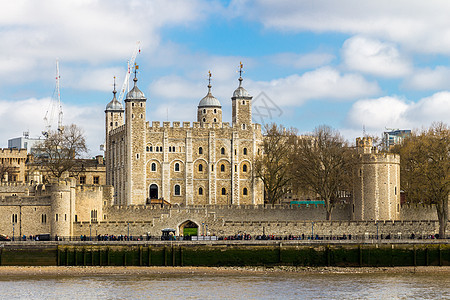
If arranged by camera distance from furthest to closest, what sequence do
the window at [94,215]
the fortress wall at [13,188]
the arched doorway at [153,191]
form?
the arched doorway at [153,191] < the fortress wall at [13,188] < the window at [94,215]

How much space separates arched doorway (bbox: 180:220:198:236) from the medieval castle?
0.23m

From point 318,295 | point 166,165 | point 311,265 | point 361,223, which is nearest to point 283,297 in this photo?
point 318,295

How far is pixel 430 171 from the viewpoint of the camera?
90188mm

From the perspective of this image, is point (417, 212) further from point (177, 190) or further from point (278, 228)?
point (177, 190)

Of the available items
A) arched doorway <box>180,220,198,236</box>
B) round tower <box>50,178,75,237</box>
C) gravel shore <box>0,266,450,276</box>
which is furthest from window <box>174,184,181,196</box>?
gravel shore <box>0,266,450,276</box>

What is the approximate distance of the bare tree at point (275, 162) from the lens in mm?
105875

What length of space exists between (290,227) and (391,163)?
10.7 metres

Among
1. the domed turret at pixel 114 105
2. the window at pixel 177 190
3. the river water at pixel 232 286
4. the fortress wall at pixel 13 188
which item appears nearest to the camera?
the river water at pixel 232 286

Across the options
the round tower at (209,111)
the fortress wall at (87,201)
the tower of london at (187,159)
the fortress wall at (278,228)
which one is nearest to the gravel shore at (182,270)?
the fortress wall at (278,228)

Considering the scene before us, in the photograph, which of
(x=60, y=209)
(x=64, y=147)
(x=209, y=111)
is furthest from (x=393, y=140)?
(x=60, y=209)

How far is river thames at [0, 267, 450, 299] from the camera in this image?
6600cm

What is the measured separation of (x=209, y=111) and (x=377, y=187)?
31.9 metres

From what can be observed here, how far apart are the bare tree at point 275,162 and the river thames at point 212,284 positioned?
28.8m

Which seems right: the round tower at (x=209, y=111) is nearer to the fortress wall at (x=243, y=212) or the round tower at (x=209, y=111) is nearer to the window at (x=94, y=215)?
the fortress wall at (x=243, y=212)
